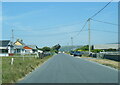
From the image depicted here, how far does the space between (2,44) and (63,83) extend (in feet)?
232

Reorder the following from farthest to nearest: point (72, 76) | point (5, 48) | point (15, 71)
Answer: point (5, 48) < point (15, 71) < point (72, 76)

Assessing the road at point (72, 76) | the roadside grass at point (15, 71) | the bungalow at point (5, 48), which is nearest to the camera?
the road at point (72, 76)

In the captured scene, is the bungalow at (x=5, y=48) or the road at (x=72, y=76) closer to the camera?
the road at (x=72, y=76)

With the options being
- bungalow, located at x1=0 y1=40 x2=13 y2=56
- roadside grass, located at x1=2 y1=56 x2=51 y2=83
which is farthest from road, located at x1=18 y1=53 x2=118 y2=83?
bungalow, located at x1=0 y1=40 x2=13 y2=56

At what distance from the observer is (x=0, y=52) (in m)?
74.1

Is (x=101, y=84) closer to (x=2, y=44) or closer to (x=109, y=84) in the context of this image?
(x=109, y=84)

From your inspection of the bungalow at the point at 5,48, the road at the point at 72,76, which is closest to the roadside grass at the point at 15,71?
the road at the point at 72,76

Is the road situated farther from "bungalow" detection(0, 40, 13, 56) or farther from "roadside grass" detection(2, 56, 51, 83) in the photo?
"bungalow" detection(0, 40, 13, 56)

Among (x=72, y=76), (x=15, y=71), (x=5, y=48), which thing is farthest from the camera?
(x=5, y=48)

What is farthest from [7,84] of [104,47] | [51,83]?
[104,47]

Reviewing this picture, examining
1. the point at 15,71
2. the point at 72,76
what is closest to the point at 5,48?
the point at 15,71

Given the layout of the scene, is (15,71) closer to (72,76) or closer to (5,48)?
(72,76)

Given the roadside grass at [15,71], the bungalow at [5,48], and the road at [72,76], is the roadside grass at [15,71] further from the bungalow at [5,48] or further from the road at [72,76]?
the bungalow at [5,48]

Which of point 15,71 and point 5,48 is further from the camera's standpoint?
point 5,48
